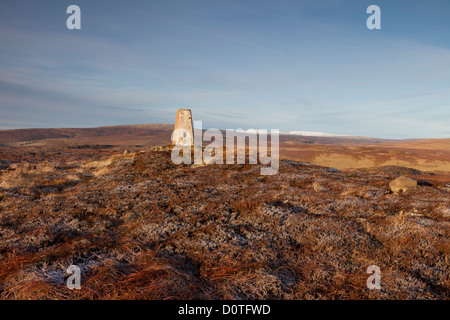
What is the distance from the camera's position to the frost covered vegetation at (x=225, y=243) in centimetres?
400

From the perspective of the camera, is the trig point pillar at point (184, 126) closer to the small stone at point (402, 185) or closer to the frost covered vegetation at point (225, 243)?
the frost covered vegetation at point (225, 243)

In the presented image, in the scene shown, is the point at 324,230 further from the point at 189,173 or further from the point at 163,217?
the point at 189,173

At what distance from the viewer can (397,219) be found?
7.22 metres

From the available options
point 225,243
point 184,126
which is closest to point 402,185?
point 225,243

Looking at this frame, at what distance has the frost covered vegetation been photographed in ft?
13.1

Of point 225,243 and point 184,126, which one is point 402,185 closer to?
point 225,243

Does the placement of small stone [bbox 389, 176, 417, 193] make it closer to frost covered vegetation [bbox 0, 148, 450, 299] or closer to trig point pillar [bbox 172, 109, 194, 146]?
frost covered vegetation [bbox 0, 148, 450, 299]

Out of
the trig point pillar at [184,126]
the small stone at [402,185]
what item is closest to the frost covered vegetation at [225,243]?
the small stone at [402,185]

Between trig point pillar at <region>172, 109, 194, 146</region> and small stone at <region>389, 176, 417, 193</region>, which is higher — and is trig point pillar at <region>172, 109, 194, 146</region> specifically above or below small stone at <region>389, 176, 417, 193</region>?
above

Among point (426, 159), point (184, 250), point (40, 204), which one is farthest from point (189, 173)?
point (426, 159)

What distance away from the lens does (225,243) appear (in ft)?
19.1

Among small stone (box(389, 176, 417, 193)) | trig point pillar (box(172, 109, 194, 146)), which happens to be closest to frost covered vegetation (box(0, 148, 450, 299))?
small stone (box(389, 176, 417, 193))

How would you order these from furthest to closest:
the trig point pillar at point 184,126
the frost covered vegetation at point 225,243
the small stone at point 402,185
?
the trig point pillar at point 184,126 < the small stone at point 402,185 < the frost covered vegetation at point 225,243
